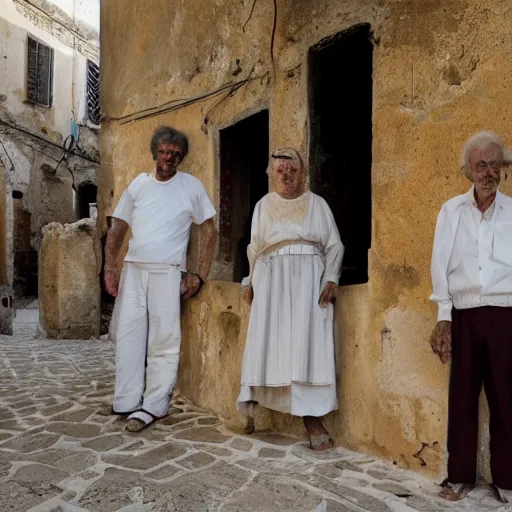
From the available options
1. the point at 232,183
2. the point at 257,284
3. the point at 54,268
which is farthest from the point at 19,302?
the point at 257,284

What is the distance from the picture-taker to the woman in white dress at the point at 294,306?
3.55m

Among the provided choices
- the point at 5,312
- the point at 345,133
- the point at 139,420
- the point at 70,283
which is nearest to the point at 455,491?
the point at 139,420

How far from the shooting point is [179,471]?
3.29 m

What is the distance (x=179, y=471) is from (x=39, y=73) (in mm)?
15893

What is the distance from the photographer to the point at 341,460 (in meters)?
3.44

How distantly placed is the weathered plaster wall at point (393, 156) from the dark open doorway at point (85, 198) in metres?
15.1

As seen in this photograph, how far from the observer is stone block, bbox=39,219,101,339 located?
908 centimetres

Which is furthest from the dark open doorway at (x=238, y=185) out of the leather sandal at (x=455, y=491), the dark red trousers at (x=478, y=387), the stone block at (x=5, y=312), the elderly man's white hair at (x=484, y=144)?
the stone block at (x=5, y=312)

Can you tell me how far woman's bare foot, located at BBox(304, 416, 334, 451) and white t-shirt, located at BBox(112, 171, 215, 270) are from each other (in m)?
1.70

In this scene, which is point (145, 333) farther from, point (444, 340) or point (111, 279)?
point (444, 340)

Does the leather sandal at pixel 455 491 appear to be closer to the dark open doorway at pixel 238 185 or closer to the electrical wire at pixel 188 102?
the dark open doorway at pixel 238 185

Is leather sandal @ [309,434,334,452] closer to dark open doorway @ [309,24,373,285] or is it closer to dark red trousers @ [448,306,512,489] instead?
dark red trousers @ [448,306,512,489]

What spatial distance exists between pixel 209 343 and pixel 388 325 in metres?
1.85

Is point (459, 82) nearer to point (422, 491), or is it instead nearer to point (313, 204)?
point (313, 204)
